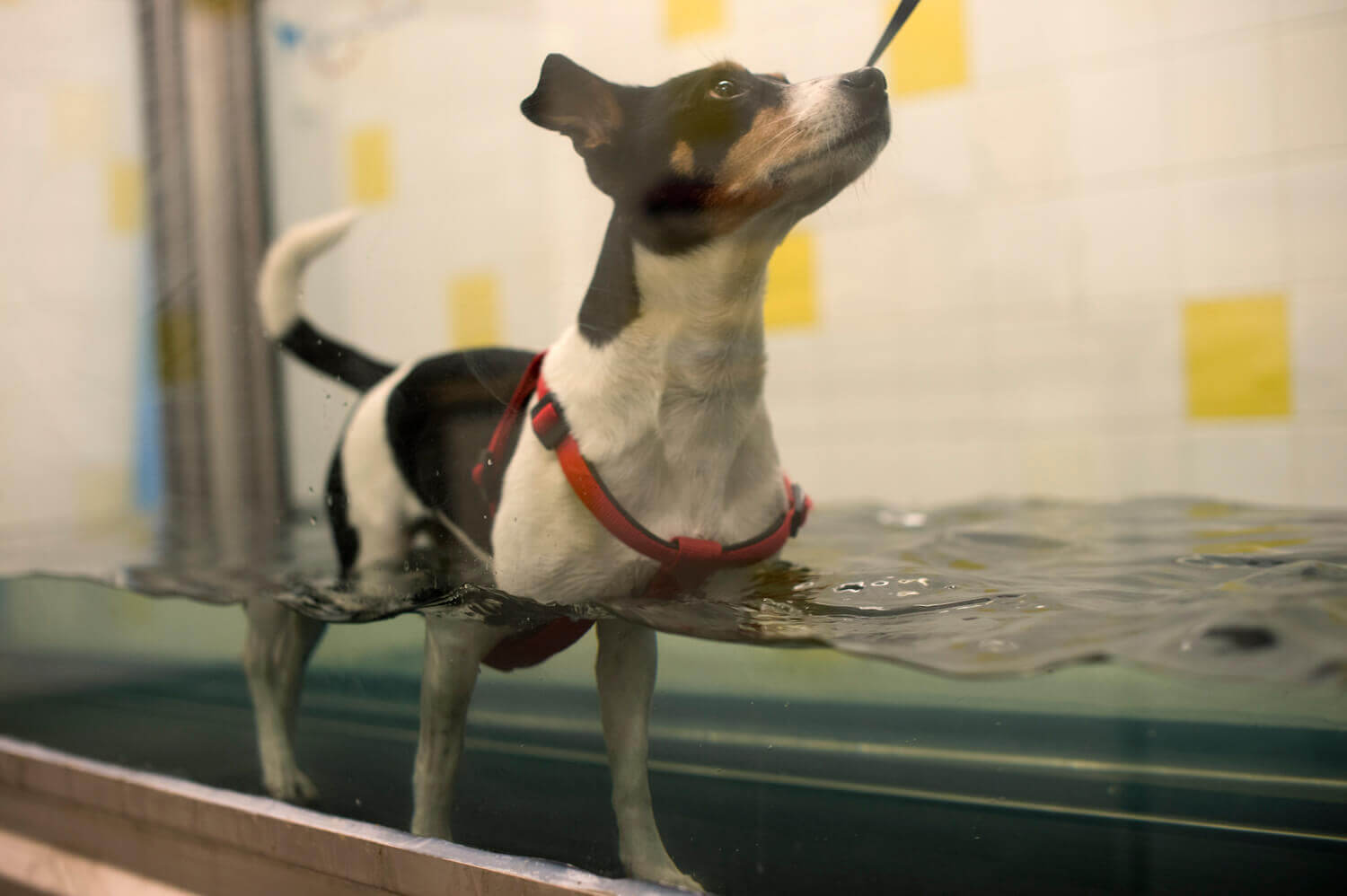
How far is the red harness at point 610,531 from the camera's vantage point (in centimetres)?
104

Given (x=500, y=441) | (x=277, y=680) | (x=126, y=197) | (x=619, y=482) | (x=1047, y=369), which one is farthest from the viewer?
(x=126, y=197)

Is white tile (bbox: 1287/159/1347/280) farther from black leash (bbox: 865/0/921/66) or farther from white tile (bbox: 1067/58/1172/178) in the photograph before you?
black leash (bbox: 865/0/921/66)

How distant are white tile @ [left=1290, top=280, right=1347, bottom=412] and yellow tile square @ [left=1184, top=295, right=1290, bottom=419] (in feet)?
0.05

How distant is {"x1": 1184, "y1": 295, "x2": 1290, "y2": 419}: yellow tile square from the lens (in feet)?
5.54

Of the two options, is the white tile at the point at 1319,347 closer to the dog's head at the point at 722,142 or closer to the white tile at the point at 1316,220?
the white tile at the point at 1316,220

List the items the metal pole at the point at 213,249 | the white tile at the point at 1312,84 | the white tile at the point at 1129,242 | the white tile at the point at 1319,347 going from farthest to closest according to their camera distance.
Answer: the metal pole at the point at 213,249 → the white tile at the point at 1129,242 → the white tile at the point at 1319,347 → the white tile at the point at 1312,84

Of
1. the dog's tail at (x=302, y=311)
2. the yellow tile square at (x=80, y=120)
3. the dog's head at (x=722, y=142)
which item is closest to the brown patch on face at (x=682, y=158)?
the dog's head at (x=722, y=142)

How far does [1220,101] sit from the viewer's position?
1.61 meters

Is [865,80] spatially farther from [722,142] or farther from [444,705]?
[444,705]

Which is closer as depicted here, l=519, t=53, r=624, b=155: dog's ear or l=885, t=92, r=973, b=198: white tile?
l=519, t=53, r=624, b=155: dog's ear

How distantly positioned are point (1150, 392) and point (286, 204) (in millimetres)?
1696

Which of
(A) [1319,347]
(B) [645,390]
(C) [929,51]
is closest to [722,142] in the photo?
(B) [645,390]

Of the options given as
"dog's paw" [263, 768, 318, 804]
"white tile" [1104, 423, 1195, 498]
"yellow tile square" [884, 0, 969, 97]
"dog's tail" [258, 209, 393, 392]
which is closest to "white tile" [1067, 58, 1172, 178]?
"yellow tile square" [884, 0, 969, 97]

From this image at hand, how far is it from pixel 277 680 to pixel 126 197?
4.77 ft
